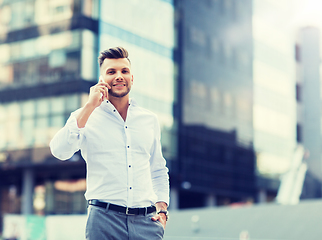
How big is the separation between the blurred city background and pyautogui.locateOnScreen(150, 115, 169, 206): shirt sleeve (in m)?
20.3

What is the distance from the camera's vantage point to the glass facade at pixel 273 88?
49438 mm

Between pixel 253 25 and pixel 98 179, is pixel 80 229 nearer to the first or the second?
pixel 98 179

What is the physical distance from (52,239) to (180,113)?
2775cm

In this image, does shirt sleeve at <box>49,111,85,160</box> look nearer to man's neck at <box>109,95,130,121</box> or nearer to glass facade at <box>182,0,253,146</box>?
man's neck at <box>109,95,130,121</box>

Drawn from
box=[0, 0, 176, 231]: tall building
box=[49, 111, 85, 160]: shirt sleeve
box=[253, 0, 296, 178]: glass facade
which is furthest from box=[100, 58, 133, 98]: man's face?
box=[253, 0, 296, 178]: glass facade

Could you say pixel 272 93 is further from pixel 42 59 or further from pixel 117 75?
pixel 117 75

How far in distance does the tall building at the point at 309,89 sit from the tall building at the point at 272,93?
4.86 ft

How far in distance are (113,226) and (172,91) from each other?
34.6 meters

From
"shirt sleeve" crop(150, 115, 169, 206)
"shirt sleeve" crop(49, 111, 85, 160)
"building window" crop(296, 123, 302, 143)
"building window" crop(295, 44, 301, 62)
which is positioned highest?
"building window" crop(295, 44, 301, 62)

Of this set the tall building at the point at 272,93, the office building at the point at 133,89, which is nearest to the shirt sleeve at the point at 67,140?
the office building at the point at 133,89

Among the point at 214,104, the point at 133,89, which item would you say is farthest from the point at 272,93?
the point at 133,89

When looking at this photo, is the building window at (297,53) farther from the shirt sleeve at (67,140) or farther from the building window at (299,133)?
the shirt sleeve at (67,140)

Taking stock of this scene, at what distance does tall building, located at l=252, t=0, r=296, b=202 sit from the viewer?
49.3m

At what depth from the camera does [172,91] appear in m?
37.3
